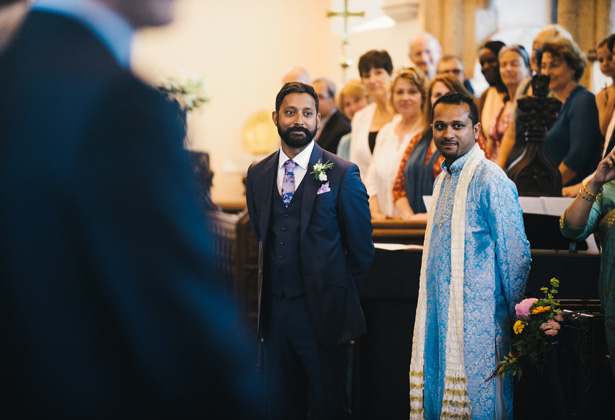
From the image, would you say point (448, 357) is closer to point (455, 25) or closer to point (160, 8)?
point (160, 8)

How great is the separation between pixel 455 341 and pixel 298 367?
2.18 feet

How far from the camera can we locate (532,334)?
301cm

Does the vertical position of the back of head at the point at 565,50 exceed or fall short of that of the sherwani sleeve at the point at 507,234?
it exceeds it

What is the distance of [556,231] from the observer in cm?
417

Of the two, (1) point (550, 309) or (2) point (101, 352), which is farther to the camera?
Answer: (1) point (550, 309)

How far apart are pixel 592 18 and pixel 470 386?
20.4ft

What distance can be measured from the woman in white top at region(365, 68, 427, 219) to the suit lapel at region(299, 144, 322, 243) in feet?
6.57

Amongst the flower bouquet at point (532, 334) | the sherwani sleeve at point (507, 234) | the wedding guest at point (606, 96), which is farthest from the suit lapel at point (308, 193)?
the wedding guest at point (606, 96)

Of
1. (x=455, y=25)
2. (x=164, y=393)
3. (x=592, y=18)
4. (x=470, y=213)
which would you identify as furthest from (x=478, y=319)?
(x=455, y=25)

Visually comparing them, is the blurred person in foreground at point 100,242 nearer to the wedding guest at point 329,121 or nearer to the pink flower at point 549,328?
the pink flower at point 549,328

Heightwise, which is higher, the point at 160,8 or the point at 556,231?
the point at 160,8

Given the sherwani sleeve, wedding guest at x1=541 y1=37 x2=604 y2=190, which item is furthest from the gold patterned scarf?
wedding guest at x1=541 y1=37 x2=604 y2=190

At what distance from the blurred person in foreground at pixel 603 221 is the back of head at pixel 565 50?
2.36 m

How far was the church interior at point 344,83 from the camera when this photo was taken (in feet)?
10.1
